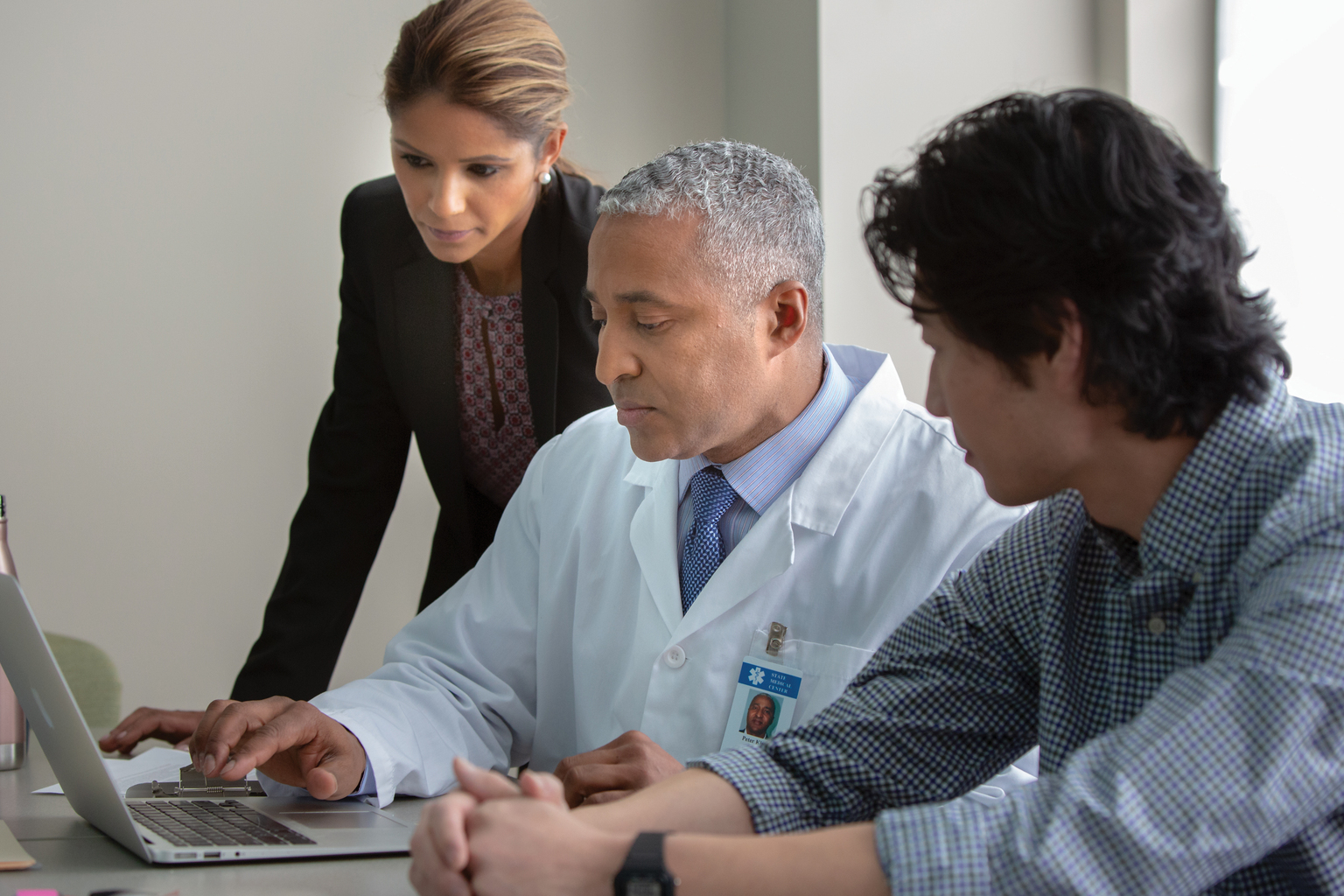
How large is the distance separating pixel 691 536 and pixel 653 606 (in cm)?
10

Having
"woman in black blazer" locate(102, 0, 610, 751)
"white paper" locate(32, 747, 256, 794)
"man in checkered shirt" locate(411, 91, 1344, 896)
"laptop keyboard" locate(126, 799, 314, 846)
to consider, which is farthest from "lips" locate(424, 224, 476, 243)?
"man in checkered shirt" locate(411, 91, 1344, 896)

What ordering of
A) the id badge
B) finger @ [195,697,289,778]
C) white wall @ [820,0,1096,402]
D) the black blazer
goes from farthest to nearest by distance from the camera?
white wall @ [820,0,1096,402] → the black blazer → the id badge → finger @ [195,697,289,778]

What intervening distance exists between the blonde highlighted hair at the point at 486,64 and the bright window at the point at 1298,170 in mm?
1181

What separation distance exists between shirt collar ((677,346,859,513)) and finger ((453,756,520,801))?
2.18ft

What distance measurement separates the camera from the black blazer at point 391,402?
6.76 ft

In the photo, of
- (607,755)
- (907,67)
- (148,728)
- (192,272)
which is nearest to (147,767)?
(148,728)

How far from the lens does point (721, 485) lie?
1.49 meters

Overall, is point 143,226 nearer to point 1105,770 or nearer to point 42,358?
point 42,358

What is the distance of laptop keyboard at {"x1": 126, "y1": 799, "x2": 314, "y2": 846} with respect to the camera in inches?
41.2

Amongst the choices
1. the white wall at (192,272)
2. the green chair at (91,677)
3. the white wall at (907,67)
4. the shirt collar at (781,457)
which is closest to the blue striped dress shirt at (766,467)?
the shirt collar at (781,457)

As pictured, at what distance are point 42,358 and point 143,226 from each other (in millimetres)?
398

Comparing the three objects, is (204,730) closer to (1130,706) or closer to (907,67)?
(1130,706)

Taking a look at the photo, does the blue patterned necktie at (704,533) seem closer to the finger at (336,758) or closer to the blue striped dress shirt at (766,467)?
the blue striped dress shirt at (766,467)

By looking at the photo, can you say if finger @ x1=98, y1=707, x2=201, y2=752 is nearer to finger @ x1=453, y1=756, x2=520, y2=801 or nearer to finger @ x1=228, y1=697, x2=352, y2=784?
finger @ x1=228, y1=697, x2=352, y2=784
